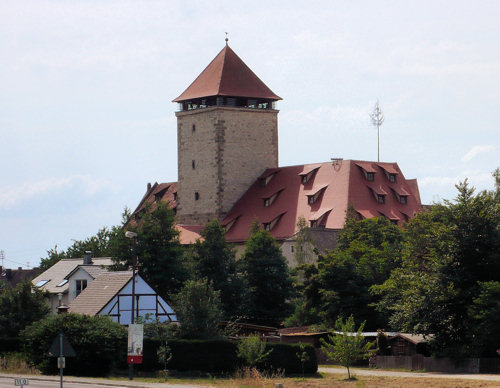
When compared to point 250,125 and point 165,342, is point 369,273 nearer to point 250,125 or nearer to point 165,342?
point 165,342

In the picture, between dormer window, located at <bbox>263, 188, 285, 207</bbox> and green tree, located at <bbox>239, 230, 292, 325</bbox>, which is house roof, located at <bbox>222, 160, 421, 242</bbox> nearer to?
dormer window, located at <bbox>263, 188, 285, 207</bbox>

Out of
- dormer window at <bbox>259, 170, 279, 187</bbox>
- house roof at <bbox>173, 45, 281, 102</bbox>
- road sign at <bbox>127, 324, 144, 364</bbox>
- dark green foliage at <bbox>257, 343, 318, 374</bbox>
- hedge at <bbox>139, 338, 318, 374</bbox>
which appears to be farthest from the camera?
dormer window at <bbox>259, 170, 279, 187</bbox>

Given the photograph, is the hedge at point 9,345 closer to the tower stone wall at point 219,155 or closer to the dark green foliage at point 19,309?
the dark green foliage at point 19,309

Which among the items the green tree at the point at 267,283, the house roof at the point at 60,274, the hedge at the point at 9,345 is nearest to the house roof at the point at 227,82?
the house roof at the point at 60,274

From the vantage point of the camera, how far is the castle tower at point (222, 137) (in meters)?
115

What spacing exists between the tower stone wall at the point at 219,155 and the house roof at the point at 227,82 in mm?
1634

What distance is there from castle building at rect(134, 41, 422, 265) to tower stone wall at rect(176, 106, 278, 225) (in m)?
0.10

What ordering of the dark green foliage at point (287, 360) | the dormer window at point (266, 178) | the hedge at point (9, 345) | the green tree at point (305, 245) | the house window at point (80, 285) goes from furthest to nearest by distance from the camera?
the dormer window at point (266, 178) → the green tree at point (305, 245) → the house window at point (80, 285) → the hedge at point (9, 345) → the dark green foliage at point (287, 360)

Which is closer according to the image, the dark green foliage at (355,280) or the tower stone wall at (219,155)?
the dark green foliage at (355,280)

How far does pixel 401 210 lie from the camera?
108 m

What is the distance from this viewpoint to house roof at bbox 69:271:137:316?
63.7 meters

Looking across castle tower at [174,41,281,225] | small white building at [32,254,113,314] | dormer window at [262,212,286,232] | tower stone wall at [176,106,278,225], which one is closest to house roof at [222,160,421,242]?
dormer window at [262,212,286,232]

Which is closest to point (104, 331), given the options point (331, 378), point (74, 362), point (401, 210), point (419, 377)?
point (74, 362)

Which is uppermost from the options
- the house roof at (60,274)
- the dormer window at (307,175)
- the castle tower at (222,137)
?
the castle tower at (222,137)
